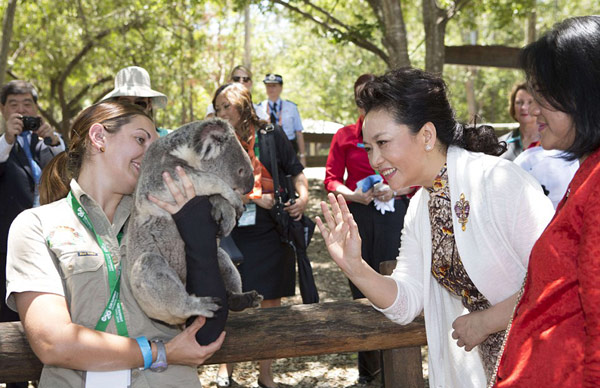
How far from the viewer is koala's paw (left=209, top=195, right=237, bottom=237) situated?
2.07 m

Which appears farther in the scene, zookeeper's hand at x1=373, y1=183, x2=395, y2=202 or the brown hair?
zookeeper's hand at x1=373, y1=183, x2=395, y2=202

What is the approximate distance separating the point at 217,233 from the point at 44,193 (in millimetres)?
807

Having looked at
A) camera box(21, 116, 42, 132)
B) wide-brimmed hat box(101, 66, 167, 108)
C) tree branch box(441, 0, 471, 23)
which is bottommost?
camera box(21, 116, 42, 132)

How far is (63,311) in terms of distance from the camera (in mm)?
1846

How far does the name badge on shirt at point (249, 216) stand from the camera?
4.32m

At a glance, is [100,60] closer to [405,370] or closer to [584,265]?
[405,370]

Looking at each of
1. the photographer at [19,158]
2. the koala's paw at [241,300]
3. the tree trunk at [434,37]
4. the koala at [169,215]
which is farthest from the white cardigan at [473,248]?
the tree trunk at [434,37]

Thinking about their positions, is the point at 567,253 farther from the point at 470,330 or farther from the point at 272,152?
the point at 272,152

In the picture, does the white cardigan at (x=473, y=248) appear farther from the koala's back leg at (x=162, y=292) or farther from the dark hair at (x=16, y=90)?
the dark hair at (x=16, y=90)

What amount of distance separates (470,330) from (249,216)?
246 centimetres

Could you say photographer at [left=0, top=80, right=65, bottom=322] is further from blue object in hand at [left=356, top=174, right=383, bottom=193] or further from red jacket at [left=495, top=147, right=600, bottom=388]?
red jacket at [left=495, top=147, right=600, bottom=388]

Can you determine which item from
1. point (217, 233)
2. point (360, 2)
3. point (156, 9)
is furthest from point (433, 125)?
point (360, 2)

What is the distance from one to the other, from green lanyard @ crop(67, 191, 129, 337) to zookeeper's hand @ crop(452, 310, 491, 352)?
4.03 ft

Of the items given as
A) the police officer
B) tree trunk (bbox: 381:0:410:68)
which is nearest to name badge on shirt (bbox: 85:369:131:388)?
tree trunk (bbox: 381:0:410:68)
